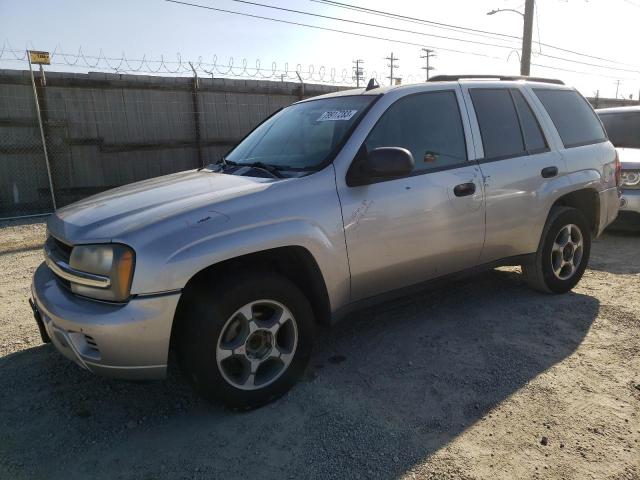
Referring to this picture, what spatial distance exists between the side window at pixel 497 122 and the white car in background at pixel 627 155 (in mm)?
3045

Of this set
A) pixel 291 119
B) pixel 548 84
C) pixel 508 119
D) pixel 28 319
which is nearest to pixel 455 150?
pixel 508 119

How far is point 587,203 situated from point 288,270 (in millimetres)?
3135

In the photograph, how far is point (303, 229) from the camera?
9.06 feet

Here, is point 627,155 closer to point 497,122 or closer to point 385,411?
point 497,122

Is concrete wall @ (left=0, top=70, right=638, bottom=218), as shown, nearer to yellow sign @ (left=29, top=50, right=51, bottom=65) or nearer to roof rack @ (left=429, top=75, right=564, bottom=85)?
yellow sign @ (left=29, top=50, right=51, bottom=65)

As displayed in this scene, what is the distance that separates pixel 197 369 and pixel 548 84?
3.88 metres

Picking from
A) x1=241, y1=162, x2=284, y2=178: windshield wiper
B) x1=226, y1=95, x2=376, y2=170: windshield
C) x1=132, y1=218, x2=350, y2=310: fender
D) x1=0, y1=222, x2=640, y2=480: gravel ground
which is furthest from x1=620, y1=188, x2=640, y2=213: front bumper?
x1=241, y1=162, x2=284, y2=178: windshield wiper

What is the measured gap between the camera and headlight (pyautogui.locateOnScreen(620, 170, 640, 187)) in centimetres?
631

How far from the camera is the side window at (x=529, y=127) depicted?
3.98 meters

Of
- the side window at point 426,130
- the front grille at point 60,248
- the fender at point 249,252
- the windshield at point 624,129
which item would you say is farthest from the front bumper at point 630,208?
the front grille at point 60,248

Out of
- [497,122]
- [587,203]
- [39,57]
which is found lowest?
[587,203]

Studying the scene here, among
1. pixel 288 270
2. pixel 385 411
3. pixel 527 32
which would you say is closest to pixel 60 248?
pixel 288 270

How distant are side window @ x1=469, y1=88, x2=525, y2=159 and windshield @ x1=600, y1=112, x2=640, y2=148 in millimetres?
4651

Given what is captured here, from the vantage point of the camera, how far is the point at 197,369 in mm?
2531
